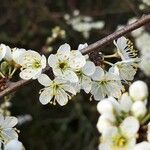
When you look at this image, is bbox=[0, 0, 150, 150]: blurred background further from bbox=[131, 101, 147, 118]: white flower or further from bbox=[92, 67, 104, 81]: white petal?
bbox=[131, 101, 147, 118]: white flower

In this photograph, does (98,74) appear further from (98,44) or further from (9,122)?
(9,122)

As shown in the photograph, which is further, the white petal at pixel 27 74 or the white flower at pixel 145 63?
the white flower at pixel 145 63

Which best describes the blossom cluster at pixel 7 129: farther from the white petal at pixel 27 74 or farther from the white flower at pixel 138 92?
the white flower at pixel 138 92

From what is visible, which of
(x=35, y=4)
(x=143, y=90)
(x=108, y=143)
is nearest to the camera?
(x=108, y=143)

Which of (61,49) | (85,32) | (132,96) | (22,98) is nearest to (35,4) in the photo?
(85,32)

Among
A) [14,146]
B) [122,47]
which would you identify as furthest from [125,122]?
[122,47]

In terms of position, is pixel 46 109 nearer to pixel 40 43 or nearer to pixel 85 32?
pixel 40 43

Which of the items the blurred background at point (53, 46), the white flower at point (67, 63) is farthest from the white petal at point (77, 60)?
the blurred background at point (53, 46)
